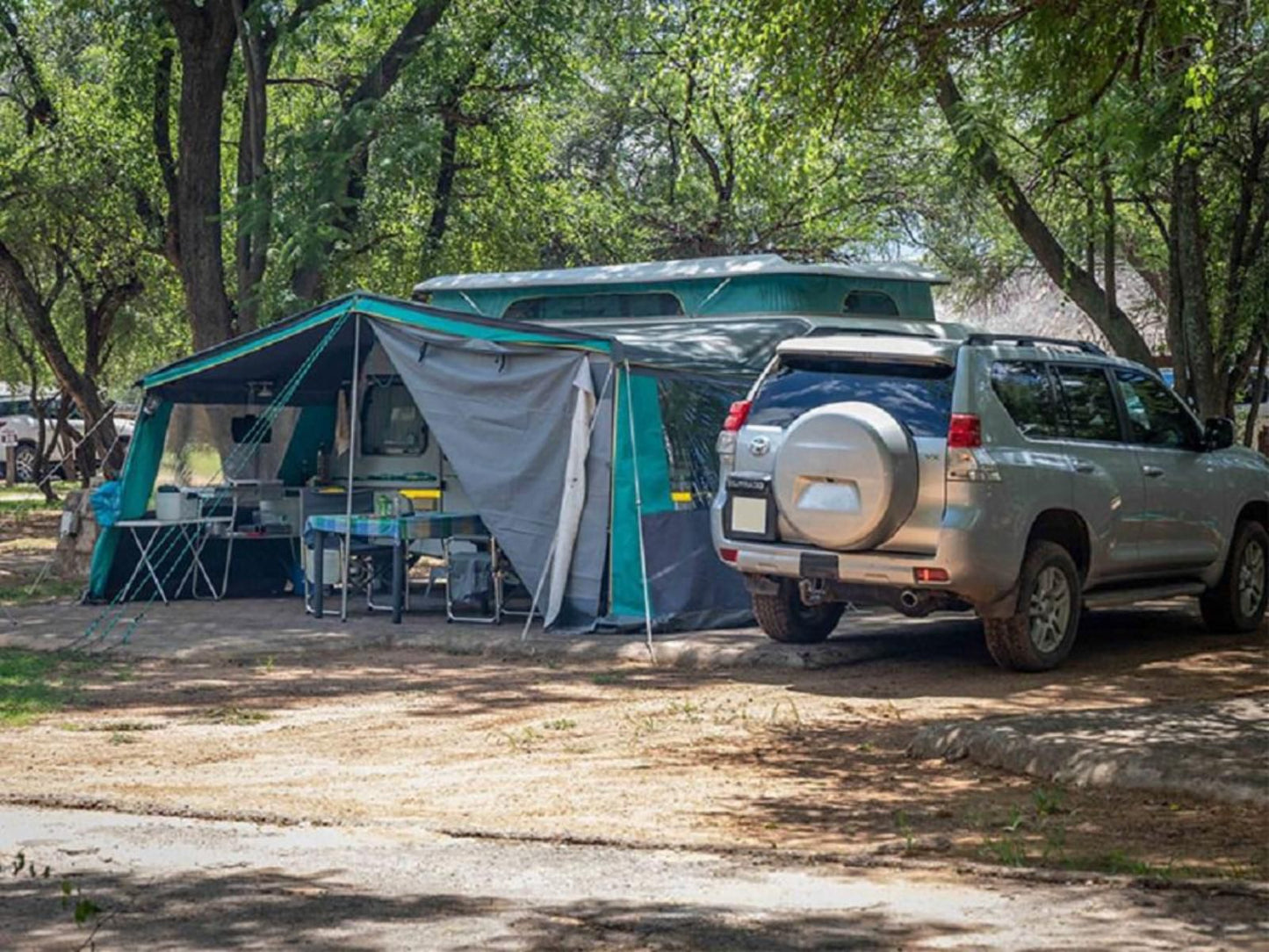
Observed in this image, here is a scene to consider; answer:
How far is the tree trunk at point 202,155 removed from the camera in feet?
69.5

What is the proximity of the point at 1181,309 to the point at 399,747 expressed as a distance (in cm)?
1096

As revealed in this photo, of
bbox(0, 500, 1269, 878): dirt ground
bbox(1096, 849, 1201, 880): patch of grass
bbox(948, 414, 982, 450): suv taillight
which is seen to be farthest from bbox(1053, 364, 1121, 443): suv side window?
bbox(1096, 849, 1201, 880): patch of grass

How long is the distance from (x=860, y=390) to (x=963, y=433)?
73cm

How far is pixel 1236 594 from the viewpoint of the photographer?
13633 millimetres

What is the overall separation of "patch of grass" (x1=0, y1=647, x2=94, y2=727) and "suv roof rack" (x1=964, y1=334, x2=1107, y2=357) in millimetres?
5508

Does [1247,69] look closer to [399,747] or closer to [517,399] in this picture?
[517,399]

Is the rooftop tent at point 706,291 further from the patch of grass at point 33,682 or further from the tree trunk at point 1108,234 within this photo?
the patch of grass at point 33,682

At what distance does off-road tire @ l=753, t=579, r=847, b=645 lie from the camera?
40.7 ft

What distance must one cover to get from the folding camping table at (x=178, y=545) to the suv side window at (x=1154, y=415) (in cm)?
749

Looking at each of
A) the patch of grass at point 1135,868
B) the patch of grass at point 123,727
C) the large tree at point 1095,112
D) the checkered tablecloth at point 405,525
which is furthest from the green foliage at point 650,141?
the patch of grass at point 1135,868

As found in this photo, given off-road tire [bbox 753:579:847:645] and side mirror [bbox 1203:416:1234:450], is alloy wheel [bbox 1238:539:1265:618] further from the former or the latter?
off-road tire [bbox 753:579:847:645]

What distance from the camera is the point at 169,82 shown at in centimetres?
2423

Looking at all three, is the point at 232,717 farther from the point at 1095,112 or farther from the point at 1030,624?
the point at 1095,112

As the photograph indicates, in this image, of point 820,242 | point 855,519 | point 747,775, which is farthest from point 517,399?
point 820,242
